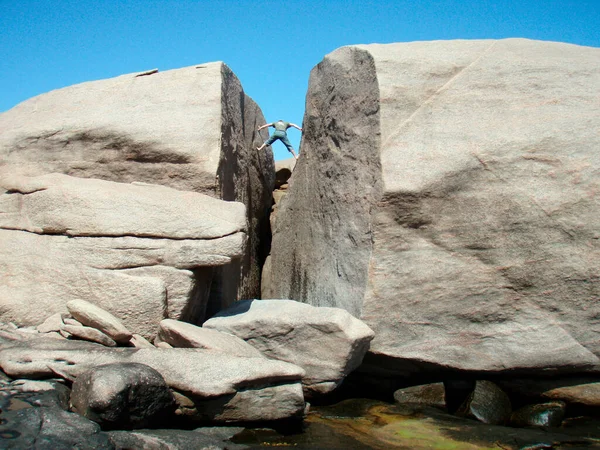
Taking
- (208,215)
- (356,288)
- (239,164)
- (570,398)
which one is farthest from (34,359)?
(570,398)

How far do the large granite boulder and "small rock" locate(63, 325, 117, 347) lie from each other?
0.38 meters

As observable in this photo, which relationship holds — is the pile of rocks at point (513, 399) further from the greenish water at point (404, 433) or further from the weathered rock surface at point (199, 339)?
the weathered rock surface at point (199, 339)

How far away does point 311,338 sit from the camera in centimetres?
439

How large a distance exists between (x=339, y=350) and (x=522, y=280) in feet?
4.30

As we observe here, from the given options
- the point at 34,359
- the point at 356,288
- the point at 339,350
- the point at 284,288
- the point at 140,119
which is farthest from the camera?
the point at 284,288

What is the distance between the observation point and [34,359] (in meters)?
3.76

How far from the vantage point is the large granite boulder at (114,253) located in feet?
14.8

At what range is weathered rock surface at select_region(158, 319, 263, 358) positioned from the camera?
4.03 m

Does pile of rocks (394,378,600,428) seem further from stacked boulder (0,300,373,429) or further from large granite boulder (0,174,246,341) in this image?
large granite boulder (0,174,246,341)

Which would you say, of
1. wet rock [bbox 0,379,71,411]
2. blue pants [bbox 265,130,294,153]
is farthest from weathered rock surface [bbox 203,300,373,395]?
blue pants [bbox 265,130,294,153]

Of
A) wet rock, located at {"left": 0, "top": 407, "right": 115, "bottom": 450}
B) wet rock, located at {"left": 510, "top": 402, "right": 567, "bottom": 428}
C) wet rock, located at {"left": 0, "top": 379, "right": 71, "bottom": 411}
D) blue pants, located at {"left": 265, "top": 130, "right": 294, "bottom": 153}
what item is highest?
blue pants, located at {"left": 265, "top": 130, "right": 294, "bottom": 153}

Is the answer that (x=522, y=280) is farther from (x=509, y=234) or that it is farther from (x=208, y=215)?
(x=208, y=215)

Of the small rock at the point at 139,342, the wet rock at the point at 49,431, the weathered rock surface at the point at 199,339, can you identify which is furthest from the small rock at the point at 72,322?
the wet rock at the point at 49,431

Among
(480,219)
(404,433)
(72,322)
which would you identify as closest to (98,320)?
(72,322)
